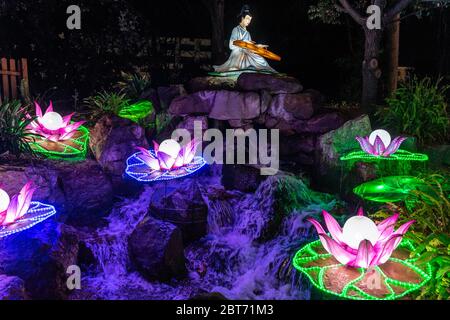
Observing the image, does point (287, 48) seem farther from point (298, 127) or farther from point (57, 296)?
point (57, 296)

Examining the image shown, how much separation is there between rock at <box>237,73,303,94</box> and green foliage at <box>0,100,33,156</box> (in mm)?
3570

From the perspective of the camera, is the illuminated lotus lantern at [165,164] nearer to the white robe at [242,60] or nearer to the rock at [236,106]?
the rock at [236,106]

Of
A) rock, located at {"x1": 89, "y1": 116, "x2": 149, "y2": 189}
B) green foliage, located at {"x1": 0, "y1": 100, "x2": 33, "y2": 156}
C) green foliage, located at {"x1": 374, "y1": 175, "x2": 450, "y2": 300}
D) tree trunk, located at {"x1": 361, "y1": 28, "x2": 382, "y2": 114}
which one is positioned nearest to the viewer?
green foliage, located at {"x1": 374, "y1": 175, "x2": 450, "y2": 300}

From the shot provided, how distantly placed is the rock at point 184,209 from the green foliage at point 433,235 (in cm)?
235

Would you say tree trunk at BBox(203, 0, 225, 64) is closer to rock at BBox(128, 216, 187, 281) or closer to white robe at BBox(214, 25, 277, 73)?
white robe at BBox(214, 25, 277, 73)

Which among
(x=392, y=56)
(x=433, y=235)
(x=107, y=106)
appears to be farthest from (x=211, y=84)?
(x=433, y=235)

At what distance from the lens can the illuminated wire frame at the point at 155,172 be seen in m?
4.72

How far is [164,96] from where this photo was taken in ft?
25.1

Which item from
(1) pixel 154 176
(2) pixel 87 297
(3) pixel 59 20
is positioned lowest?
(2) pixel 87 297

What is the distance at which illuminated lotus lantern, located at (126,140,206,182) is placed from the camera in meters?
4.80

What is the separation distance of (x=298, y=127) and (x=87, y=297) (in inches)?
172

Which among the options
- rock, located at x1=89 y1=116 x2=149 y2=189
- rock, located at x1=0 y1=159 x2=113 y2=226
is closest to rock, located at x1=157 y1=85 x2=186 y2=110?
rock, located at x1=89 y1=116 x2=149 y2=189

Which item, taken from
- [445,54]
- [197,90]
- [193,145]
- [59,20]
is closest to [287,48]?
[445,54]

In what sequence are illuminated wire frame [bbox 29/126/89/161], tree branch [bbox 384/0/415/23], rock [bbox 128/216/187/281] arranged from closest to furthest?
rock [bbox 128/216/187/281] < illuminated wire frame [bbox 29/126/89/161] < tree branch [bbox 384/0/415/23]
